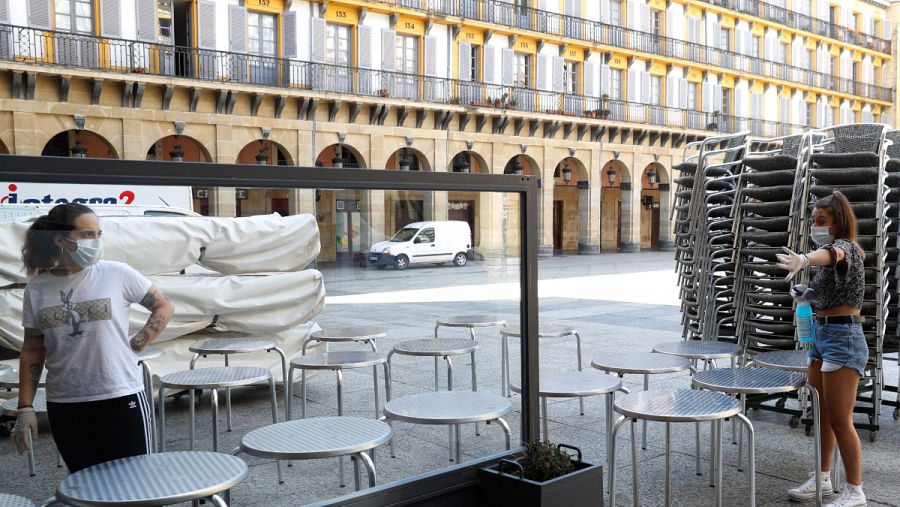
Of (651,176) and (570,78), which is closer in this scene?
(570,78)

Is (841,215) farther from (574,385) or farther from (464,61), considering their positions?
(464,61)

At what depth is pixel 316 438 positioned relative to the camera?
305cm

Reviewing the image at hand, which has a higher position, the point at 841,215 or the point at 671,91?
the point at 671,91

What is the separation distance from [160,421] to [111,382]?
0.82 metres

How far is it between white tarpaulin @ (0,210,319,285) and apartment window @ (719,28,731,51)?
131 feet

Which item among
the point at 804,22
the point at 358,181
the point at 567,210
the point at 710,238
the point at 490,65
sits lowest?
the point at 710,238

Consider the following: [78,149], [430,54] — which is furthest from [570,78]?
[78,149]

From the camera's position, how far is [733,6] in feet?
135

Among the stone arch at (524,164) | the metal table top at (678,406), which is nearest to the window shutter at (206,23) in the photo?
the stone arch at (524,164)

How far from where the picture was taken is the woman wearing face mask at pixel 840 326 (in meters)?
4.23

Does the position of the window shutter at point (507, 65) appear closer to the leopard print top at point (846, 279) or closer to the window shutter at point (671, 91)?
the window shutter at point (671, 91)

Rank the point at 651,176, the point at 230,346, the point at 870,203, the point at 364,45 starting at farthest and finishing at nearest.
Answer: the point at 651,176 → the point at 364,45 → the point at 870,203 → the point at 230,346

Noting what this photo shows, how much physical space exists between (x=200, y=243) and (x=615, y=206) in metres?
39.4

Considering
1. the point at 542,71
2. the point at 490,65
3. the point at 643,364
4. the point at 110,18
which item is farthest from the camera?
the point at 542,71
